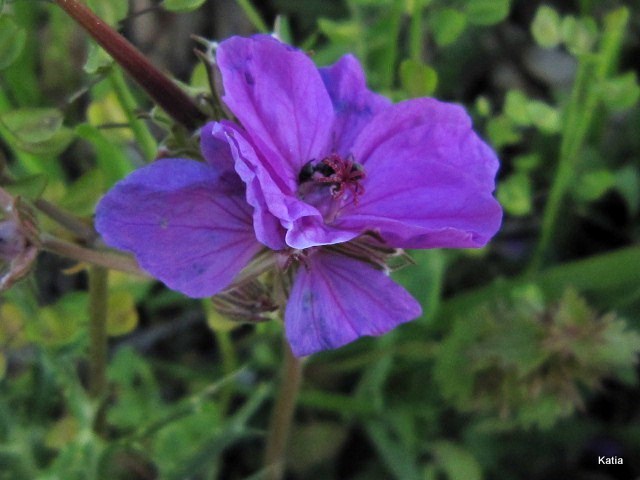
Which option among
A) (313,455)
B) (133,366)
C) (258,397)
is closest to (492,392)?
(313,455)

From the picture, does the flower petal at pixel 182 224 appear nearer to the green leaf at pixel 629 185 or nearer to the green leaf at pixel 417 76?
the green leaf at pixel 417 76

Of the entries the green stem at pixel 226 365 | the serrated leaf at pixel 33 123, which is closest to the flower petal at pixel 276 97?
the serrated leaf at pixel 33 123

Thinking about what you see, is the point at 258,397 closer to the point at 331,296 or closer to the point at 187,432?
the point at 187,432

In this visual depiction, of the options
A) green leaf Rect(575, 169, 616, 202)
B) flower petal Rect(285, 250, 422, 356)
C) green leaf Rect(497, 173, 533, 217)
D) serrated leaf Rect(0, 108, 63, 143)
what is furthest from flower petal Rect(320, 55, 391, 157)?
green leaf Rect(575, 169, 616, 202)

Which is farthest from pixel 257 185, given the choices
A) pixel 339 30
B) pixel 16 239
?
pixel 339 30

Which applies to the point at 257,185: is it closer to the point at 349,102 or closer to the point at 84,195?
the point at 349,102

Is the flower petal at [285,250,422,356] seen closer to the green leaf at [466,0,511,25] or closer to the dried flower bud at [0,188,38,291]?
the dried flower bud at [0,188,38,291]
